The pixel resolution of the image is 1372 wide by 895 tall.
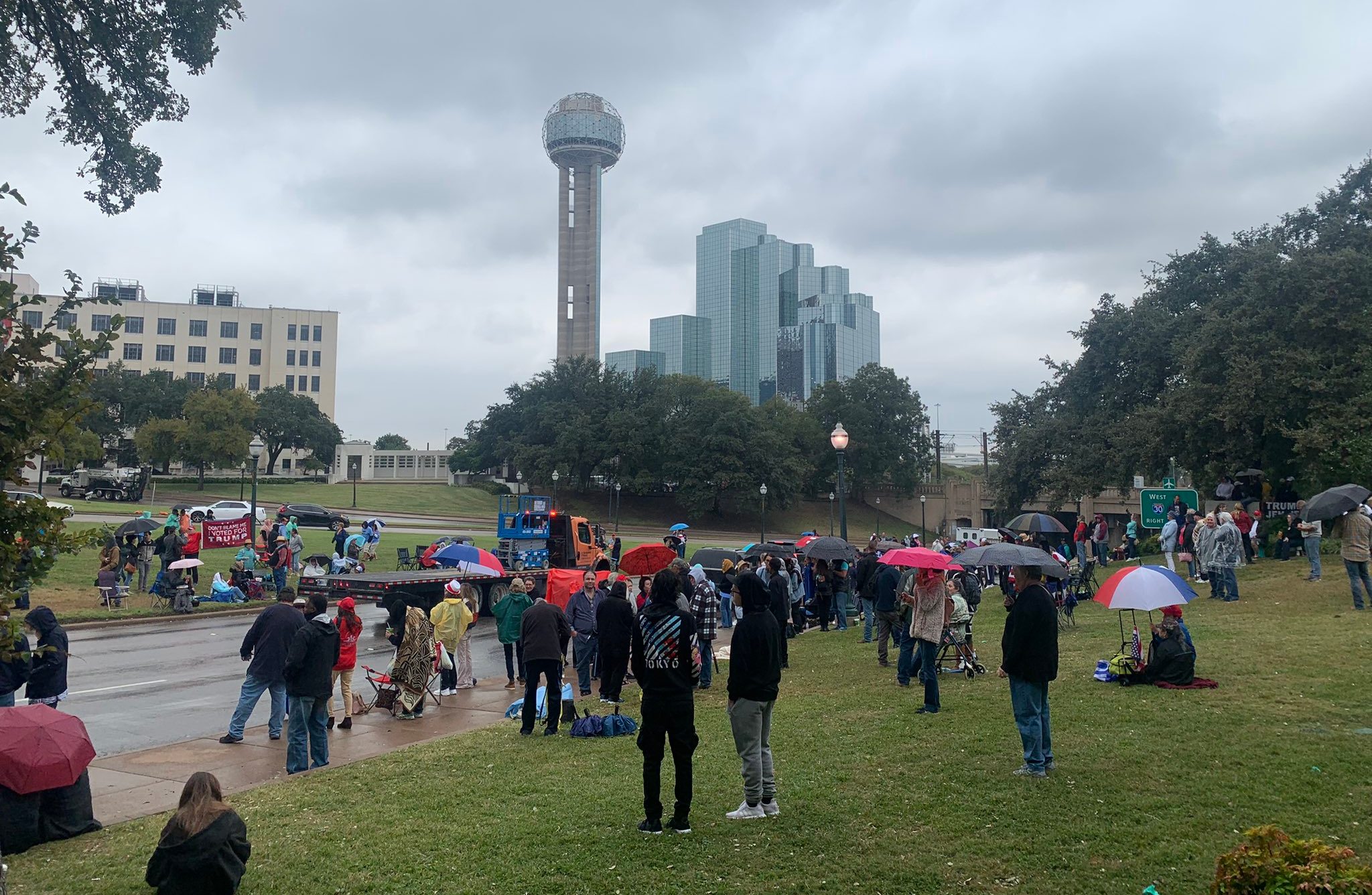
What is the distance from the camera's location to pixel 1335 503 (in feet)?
49.8

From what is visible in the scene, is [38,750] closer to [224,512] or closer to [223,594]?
[223,594]

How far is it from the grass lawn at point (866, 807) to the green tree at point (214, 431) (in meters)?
67.8

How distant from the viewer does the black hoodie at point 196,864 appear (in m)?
5.54

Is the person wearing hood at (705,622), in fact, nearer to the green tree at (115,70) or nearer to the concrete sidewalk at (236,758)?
the concrete sidewalk at (236,758)

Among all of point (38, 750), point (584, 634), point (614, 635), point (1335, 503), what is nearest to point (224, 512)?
point (584, 634)

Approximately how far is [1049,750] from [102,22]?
11.0 meters

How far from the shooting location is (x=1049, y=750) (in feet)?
26.0

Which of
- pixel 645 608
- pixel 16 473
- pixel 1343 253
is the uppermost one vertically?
pixel 1343 253

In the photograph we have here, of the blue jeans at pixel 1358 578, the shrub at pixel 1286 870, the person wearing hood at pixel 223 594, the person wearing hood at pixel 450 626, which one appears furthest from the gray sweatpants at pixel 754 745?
the person wearing hood at pixel 223 594

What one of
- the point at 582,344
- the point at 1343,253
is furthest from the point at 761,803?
the point at 582,344

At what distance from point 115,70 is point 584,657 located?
29.8 ft

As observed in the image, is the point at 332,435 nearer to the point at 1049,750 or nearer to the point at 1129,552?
the point at 1129,552

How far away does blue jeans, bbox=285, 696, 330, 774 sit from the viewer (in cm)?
948

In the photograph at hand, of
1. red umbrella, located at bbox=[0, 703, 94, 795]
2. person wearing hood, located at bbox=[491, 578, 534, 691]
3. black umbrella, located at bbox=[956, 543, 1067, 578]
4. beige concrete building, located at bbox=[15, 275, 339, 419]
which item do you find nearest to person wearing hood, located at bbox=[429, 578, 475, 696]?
person wearing hood, located at bbox=[491, 578, 534, 691]
